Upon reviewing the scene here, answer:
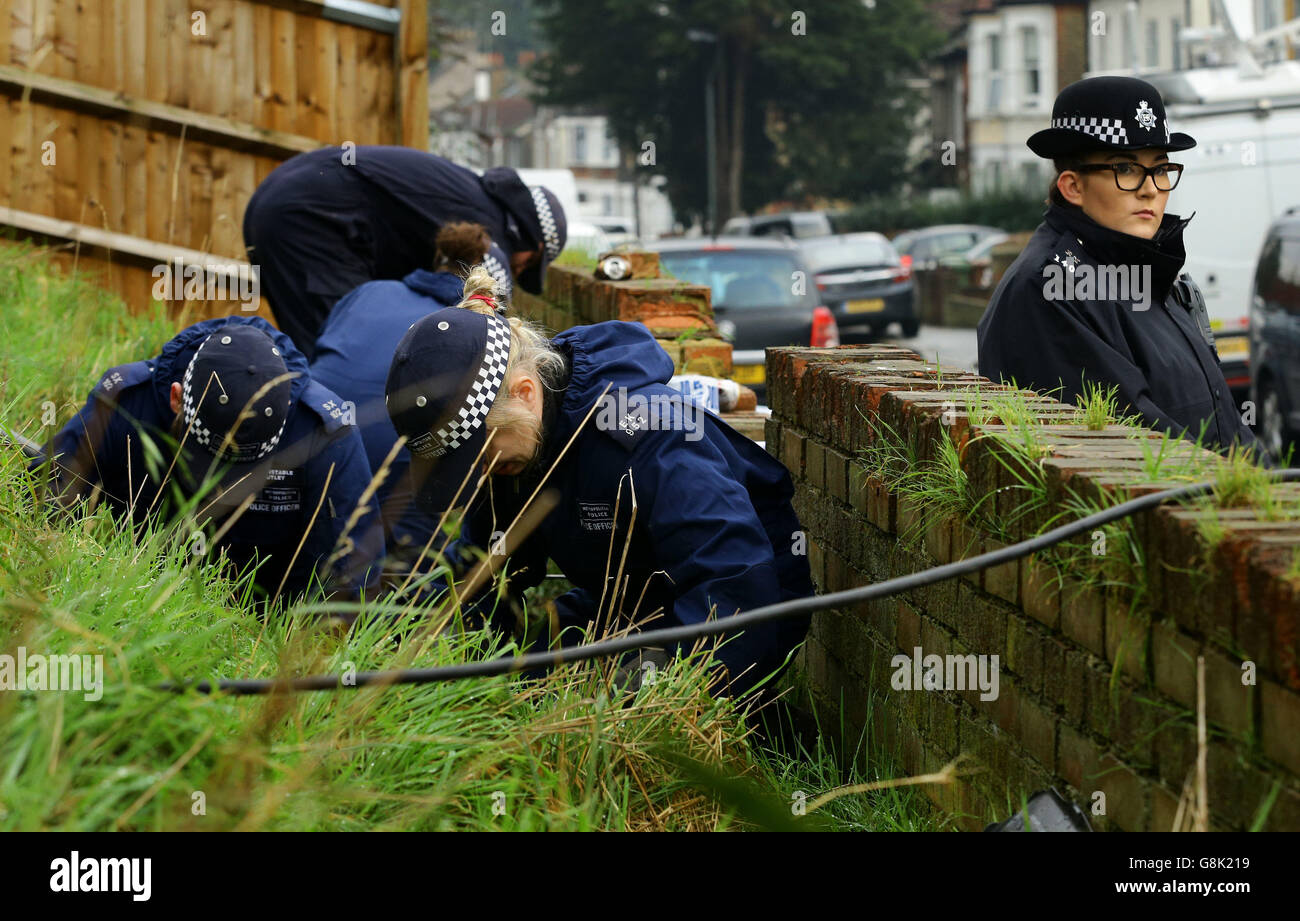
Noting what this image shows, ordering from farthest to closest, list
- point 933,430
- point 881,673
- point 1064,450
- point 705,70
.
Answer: point 705,70
point 881,673
point 933,430
point 1064,450

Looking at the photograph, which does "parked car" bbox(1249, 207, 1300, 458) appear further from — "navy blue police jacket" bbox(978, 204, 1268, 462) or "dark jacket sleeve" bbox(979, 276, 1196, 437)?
"dark jacket sleeve" bbox(979, 276, 1196, 437)

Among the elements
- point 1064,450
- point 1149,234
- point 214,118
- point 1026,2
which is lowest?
point 1064,450

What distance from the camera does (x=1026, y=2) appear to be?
180ft

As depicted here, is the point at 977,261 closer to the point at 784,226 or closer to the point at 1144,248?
the point at 784,226

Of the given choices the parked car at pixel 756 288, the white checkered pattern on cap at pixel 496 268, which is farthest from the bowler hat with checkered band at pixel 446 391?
the parked car at pixel 756 288

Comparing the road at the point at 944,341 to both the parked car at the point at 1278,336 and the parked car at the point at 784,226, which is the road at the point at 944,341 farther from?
the parked car at the point at 1278,336

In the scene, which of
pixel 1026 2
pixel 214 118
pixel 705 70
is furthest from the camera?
pixel 1026 2

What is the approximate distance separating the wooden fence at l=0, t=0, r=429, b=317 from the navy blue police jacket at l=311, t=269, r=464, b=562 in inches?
108

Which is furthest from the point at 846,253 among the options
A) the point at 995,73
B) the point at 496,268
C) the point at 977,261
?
the point at 995,73

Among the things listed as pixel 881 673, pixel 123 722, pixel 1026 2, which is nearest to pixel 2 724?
pixel 123 722

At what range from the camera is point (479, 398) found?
11.3 feet

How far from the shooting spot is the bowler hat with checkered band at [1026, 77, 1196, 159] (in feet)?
13.3
